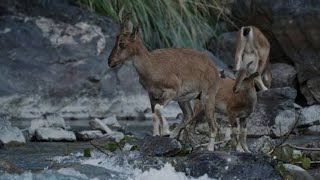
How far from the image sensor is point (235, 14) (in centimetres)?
1889

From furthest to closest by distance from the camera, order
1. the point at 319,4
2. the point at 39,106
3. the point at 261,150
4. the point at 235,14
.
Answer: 1. the point at 235,14
2. the point at 319,4
3. the point at 39,106
4. the point at 261,150

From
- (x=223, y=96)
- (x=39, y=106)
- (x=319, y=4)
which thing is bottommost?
(x=39, y=106)

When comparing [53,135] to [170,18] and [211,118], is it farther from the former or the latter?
[170,18]

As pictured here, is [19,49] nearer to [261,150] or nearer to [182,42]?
[182,42]

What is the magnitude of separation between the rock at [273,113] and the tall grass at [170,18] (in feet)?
15.5

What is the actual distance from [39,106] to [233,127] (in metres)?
6.14

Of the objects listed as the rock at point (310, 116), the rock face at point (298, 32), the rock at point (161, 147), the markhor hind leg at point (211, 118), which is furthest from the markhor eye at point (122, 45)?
the rock face at point (298, 32)

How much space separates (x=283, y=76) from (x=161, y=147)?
31.0 ft

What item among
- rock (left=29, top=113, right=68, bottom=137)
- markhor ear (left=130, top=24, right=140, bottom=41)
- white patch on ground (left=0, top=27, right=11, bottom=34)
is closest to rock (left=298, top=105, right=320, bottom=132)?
rock (left=29, top=113, right=68, bottom=137)

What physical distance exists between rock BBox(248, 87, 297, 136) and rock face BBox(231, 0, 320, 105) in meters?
3.66

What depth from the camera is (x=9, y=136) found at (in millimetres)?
10234

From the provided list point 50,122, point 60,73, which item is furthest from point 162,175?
point 60,73

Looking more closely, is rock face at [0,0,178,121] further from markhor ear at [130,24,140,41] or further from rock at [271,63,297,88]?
markhor ear at [130,24,140,41]

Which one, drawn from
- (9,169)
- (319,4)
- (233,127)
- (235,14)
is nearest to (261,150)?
(233,127)
